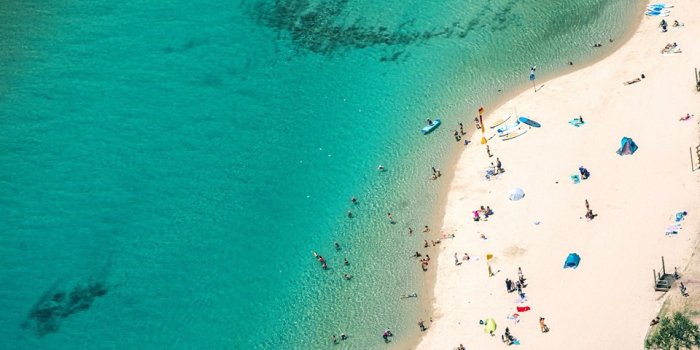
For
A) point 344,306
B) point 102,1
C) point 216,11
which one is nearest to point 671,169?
point 344,306

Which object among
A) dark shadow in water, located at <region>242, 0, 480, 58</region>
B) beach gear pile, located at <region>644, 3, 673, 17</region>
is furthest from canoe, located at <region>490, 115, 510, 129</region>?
beach gear pile, located at <region>644, 3, 673, 17</region>

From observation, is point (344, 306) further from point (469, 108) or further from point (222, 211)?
point (469, 108)

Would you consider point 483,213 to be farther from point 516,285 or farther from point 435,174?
point 516,285

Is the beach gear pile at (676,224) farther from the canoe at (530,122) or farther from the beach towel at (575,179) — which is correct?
the canoe at (530,122)

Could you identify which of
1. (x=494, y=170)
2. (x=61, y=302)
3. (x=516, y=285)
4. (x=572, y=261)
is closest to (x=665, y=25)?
(x=494, y=170)

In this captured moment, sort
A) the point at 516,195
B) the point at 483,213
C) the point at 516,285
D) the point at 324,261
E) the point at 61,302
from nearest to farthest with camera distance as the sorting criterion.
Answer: the point at 516,285
the point at 483,213
the point at 324,261
the point at 516,195
the point at 61,302

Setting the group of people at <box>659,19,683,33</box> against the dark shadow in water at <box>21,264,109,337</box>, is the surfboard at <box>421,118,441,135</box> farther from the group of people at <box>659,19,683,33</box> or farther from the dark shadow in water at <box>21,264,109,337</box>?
the dark shadow in water at <box>21,264,109,337</box>
